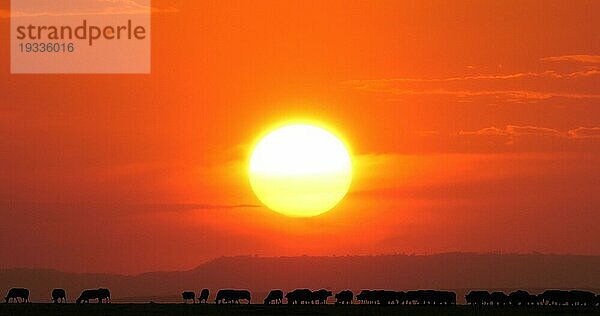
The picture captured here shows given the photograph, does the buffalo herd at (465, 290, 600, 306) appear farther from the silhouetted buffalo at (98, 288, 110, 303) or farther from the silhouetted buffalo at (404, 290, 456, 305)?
the silhouetted buffalo at (98, 288, 110, 303)

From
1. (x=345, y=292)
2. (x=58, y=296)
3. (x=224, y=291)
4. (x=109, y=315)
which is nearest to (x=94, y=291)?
Answer: (x=58, y=296)

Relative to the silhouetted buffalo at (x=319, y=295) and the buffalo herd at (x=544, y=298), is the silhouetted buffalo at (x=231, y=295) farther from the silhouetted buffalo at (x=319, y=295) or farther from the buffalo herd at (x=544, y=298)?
the buffalo herd at (x=544, y=298)

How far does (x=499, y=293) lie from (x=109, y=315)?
4795 centimetres

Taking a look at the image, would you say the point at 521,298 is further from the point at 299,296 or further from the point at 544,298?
the point at 299,296

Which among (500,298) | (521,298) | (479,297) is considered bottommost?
(521,298)

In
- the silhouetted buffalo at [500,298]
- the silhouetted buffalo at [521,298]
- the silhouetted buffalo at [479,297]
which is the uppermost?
the silhouetted buffalo at [479,297]

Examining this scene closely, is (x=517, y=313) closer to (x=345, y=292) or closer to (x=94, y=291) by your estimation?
(x=345, y=292)

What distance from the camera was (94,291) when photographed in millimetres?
139500

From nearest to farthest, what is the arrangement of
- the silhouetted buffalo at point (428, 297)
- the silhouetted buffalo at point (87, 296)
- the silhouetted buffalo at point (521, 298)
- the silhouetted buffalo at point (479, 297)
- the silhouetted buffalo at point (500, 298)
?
the silhouetted buffalo at point (521, 298)
the silhouetted buffalo at point (500, 298)
the silhouetted buffalo at point (428, 297)
the silhouetted buffalo at point (479, 297)
the silhouetted buffalo at point (87, 296)

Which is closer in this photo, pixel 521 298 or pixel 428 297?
pixel 521 298

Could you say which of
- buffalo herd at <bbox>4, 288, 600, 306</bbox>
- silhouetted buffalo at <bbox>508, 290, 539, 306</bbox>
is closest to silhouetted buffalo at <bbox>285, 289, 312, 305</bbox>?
buffalo herd at <bbox>4, 288, 600, 306</bbox>

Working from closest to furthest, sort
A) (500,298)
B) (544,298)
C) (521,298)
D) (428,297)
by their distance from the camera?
(521,298), (544,298), (500,298), (428,297)

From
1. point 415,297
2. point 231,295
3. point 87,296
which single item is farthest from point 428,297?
point 87,296

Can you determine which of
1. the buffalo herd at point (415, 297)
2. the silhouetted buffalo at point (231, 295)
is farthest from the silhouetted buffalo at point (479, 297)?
the silhouetted buffalo at point (231, 295)
